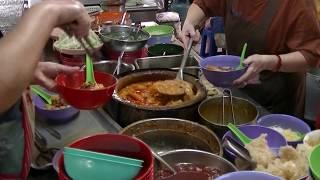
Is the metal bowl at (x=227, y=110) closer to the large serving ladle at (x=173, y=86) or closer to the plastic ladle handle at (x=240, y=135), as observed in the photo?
the large serving ladle at (x=173, y=86)

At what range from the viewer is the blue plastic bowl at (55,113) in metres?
1.51

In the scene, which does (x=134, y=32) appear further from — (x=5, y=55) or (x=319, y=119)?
(x=5, y=55)

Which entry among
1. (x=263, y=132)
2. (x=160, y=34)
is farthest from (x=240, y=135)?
(x=160, y=34)

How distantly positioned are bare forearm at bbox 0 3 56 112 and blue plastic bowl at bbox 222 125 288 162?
69 centimetres

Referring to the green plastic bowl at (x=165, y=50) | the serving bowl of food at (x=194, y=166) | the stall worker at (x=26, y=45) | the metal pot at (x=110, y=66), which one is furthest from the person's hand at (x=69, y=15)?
the green plastic bowl at (x=165, y=50)

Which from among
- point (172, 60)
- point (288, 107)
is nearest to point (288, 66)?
point (288, 107)

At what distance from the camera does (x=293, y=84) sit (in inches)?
79.5

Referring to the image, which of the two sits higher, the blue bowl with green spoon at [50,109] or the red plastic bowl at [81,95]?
the red plastic bowl at [81,95]

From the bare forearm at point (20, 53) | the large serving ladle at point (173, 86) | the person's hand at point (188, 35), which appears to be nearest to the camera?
the bare forearm at point (20, 53)

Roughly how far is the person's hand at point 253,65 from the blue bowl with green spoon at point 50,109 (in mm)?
691

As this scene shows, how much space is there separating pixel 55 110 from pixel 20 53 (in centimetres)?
79

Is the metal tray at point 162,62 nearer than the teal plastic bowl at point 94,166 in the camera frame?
No

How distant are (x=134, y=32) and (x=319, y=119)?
3.67ft

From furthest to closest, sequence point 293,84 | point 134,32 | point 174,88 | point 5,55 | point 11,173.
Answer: point 134,32 → point 293,84 → point 174,88 → point 11,173 → point 5,55
